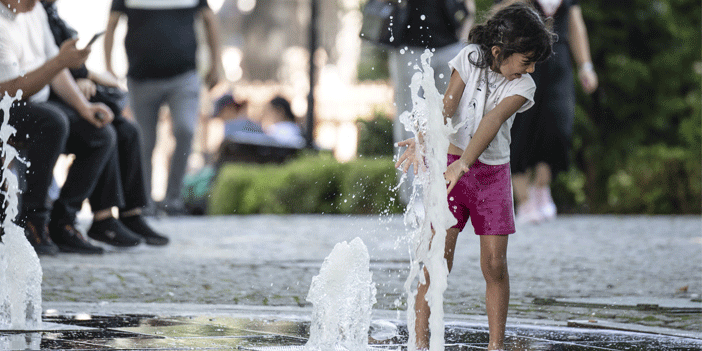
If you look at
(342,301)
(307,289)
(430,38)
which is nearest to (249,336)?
(342,301)

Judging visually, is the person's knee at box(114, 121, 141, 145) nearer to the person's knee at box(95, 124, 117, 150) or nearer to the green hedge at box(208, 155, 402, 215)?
the person's knee at box(95, 124, 117, 150)

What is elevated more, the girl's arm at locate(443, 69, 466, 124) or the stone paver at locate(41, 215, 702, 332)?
the girl's arm at locate(443, 69, 466, 124)

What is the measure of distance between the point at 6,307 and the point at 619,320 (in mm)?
2287

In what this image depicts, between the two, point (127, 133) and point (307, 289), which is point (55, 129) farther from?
point (307, 289)

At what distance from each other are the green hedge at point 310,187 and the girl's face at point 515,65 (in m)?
8.92

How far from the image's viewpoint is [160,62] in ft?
28.0

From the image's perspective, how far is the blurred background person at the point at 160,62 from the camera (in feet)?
28.1

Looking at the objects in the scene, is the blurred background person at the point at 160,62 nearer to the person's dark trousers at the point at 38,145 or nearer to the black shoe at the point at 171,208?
the black shoe at the point at 171,208

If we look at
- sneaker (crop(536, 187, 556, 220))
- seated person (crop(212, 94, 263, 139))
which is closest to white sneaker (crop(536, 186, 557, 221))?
sneaker (crop(536, 187, 556, 220))

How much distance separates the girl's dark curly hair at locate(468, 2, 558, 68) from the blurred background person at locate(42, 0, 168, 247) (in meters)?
3.28

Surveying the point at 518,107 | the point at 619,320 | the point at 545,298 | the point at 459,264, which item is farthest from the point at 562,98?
the point at 518,107

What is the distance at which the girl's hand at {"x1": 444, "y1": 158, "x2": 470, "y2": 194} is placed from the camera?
10.6 ft

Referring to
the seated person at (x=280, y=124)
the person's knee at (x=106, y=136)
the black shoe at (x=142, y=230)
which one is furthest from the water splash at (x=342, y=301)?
the seated person at (x=280, y=124)

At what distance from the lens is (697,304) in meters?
4.70
